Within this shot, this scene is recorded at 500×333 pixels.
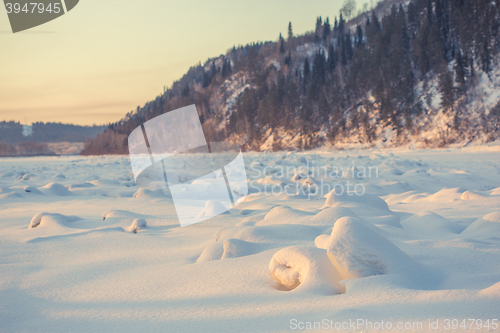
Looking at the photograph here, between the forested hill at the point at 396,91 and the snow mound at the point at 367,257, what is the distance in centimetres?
2206

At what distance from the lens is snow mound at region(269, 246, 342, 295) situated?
1219 millimetres

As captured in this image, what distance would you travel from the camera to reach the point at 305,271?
129 centimetres

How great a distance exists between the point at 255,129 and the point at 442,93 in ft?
74.8

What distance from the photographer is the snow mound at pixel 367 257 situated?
126 centimetres

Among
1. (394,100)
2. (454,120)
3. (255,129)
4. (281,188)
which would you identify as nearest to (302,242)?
(281,188)

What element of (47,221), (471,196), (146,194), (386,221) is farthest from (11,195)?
(471,196)

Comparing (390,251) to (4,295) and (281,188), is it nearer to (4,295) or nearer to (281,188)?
(4,295)

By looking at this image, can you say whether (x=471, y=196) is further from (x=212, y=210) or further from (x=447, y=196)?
(x=212, y=210)

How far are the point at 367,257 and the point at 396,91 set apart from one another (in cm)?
2946

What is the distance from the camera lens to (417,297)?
103cm

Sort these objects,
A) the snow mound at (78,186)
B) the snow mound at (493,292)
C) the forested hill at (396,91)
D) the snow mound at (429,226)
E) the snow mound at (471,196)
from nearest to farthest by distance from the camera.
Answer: the snow mound at (493,292)
the snow mound at (429,226)
the snow mound at (471,196)
the snow mound at (78,186)
the forested hill at (396,91)

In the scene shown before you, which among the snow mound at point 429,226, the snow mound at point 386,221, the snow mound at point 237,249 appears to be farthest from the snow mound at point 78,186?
the snow mound at point 429,226

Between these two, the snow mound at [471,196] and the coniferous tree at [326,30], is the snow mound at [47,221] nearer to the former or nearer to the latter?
the snow mound at [471,196]

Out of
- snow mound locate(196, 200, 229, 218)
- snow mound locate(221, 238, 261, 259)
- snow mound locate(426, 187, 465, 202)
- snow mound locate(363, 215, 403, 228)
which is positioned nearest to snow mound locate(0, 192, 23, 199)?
snow mound locate(196, 200, 229, 218)
